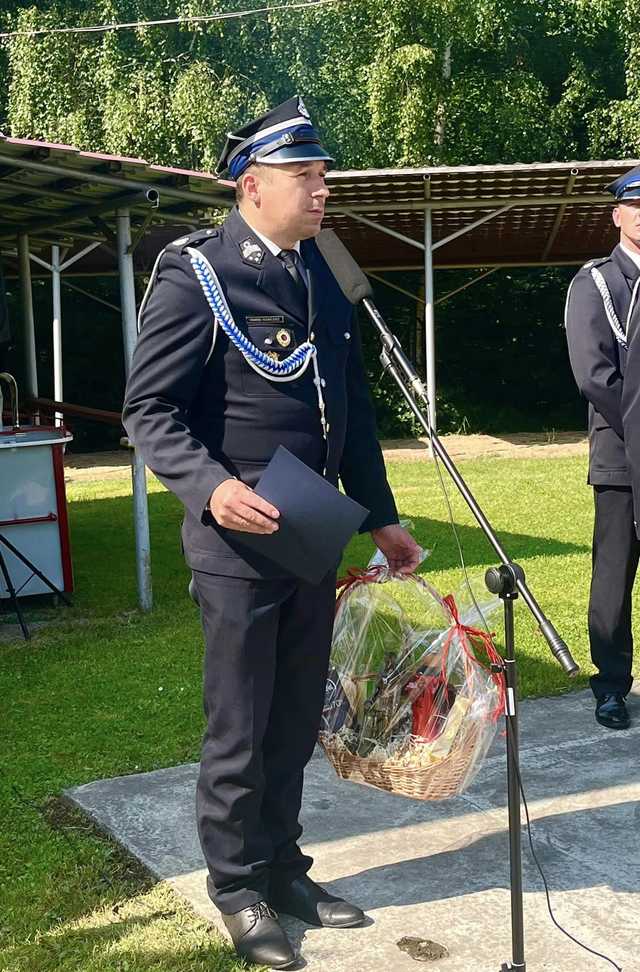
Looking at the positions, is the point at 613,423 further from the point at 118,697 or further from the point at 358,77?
the point at 358,77

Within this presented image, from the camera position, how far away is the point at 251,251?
2.78 metres

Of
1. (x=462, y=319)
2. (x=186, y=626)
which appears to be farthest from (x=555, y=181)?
(x=186, y=626)

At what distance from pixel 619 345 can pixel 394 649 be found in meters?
1.57

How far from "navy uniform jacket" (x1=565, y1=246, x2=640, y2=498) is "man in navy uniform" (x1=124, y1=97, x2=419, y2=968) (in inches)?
60.5

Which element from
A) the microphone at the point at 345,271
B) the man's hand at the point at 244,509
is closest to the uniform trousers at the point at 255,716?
the man's hand at the point at 244,509

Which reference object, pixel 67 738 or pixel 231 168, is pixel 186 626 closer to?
pixel 67 738

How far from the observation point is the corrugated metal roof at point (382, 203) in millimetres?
6672

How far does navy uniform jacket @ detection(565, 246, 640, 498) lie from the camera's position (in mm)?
4117

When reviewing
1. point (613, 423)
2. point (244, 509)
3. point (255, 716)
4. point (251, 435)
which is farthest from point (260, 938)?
point (613, 423)

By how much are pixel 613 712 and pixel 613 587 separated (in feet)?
1.58

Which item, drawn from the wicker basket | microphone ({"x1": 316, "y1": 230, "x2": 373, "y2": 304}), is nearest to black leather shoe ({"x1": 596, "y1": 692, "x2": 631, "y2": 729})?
the wicker basket

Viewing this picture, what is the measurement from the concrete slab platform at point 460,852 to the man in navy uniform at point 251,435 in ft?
0.75

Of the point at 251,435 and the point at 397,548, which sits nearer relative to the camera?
the point at 251,435

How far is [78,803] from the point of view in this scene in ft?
13.0
